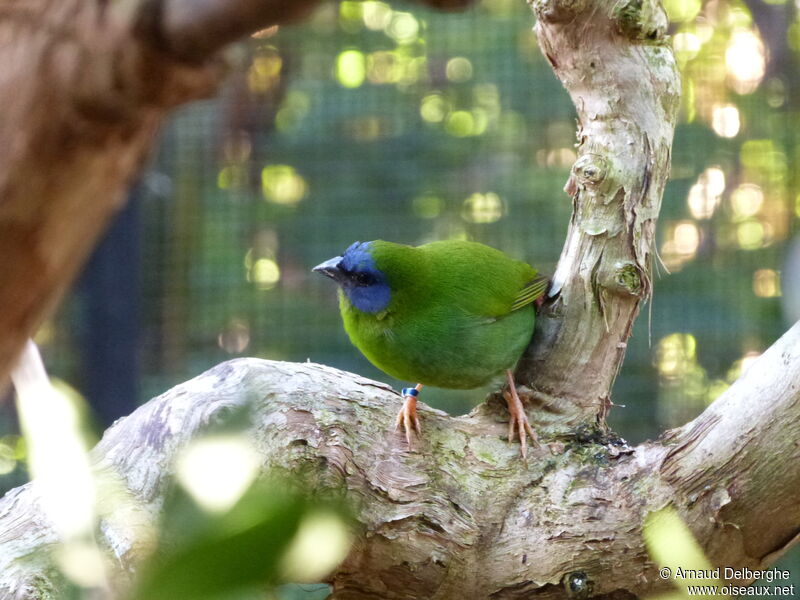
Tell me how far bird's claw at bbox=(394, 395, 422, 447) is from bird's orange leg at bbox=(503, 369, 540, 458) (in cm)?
22

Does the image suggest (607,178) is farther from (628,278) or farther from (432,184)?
(432,184)

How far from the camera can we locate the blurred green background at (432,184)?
11.9 feet

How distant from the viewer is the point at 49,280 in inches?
32.9

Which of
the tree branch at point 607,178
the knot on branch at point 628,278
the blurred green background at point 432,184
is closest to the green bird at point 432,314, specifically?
the tree branch at point 607,178

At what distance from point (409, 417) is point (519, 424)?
0.83ft

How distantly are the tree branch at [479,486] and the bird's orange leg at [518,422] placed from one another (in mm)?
69

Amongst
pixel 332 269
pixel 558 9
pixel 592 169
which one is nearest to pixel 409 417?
pixel 332 269

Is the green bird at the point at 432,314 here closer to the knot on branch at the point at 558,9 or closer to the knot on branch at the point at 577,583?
the knot on branch at the point at 577,583

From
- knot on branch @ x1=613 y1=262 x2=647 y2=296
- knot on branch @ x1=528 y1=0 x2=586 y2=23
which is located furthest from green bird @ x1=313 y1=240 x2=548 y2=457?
knot on branch @ x1=528 y1=0 x2=586 y2=23

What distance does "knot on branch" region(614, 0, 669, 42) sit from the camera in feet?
6.28

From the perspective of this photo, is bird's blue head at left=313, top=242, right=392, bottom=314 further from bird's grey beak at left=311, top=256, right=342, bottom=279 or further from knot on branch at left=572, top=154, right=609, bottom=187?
knot on branch at left=572, top=154, right=609, bottom=187

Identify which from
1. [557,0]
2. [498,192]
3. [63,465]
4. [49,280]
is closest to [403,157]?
[498,192]

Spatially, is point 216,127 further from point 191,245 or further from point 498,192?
point 498,192

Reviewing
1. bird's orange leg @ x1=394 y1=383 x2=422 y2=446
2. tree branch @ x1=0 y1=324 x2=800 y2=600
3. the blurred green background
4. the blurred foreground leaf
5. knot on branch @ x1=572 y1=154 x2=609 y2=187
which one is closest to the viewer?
the blurred foreground leaf
